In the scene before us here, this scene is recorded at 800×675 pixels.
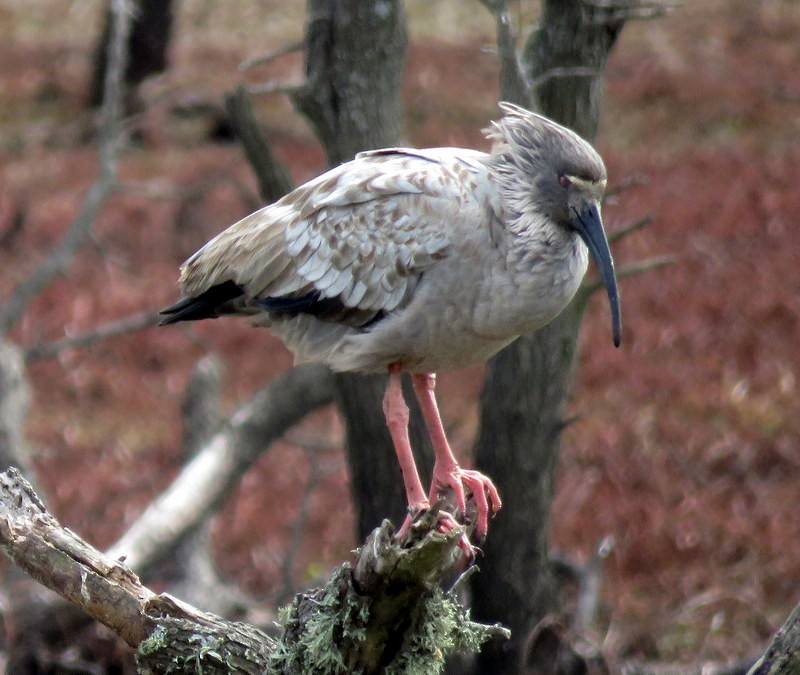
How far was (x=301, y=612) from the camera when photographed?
4039 mm

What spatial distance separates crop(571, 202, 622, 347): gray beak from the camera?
4.81m

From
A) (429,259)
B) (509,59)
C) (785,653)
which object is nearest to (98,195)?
(509,59)

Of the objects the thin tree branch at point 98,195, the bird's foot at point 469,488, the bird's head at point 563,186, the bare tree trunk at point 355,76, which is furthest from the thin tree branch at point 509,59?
the thin tree branch at point 98,195

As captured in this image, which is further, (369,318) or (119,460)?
(119,460)

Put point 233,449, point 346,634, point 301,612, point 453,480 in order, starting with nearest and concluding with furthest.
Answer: point 346,634, point 301,612, point 453,480, point 233,449

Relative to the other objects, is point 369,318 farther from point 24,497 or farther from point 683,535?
point 683,535

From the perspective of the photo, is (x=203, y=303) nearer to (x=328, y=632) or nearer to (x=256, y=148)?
(x=256, y=148)

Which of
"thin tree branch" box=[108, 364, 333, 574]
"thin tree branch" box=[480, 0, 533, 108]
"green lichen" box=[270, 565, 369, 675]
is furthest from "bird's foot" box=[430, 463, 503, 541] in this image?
"thin tree branch" box=[108, 364, 333, 574]

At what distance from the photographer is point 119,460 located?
11.3 meters

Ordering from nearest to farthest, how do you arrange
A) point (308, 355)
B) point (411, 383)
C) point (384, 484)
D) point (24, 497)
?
1. point (24, 497)
2. point (308, 355)
3. point (411, 383)
4. point (384, 484)

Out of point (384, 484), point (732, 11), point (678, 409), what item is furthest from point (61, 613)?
point (732, 11)

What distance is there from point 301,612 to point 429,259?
4.56 ft

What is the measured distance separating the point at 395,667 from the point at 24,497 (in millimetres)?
1290

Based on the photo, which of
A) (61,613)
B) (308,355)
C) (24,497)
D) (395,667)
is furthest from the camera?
(61,613)
